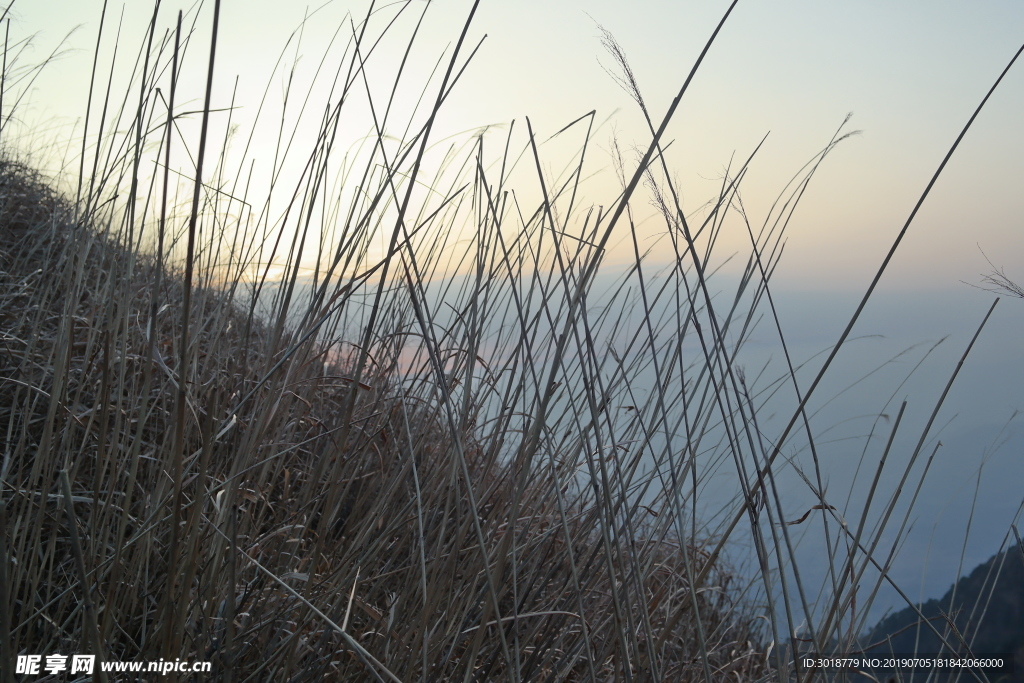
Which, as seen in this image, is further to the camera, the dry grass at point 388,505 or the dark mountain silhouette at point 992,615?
the dark mountain silhouette at point 992,615

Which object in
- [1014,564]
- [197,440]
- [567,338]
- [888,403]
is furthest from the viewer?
[1014,564]

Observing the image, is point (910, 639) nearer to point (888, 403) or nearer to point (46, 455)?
point (888, 403)

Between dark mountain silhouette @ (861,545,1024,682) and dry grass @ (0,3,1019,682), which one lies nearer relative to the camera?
dry grass @ (0,3,1019,682)

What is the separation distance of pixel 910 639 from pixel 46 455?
1.62 metres

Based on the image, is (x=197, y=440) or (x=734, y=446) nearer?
(x=734, y=446)

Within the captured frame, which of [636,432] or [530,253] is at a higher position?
[530,253]

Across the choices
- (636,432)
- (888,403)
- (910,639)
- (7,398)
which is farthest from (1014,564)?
(7,398)

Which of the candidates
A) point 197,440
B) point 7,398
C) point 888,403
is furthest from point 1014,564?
point 7,398

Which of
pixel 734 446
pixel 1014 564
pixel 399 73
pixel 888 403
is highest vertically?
pixel 399 73

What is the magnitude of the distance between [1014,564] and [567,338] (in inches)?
43.6

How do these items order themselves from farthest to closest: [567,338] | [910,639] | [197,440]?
[910,639]
[197,440]
[567,338]

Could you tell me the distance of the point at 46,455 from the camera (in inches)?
26.8

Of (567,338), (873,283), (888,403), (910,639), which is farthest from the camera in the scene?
(910,639)

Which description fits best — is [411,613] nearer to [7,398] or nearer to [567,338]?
[567,338]
